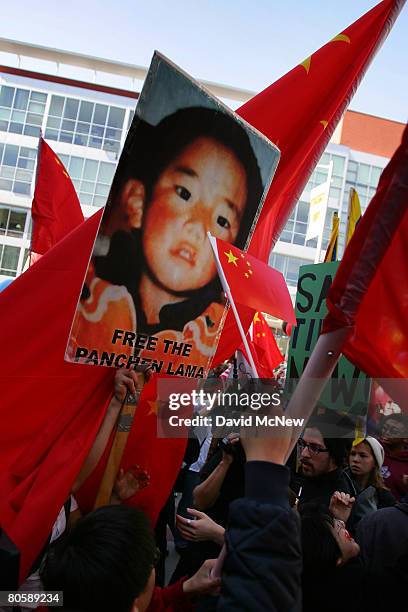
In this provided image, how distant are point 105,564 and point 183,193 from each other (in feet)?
4.37

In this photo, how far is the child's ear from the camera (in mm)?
2033

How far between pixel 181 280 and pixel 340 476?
1.38 meters

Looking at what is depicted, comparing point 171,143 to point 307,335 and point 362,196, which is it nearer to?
point 307,335

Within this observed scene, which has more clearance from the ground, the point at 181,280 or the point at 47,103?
the point at 47,103

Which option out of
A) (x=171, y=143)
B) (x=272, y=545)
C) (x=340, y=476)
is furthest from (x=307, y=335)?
(x=272, y=545)

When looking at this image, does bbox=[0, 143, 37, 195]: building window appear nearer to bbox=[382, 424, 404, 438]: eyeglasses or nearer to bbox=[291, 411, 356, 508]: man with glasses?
bbox=[382, 424, 404, 438]: eyeglasses

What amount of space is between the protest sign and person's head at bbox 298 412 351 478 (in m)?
0.85

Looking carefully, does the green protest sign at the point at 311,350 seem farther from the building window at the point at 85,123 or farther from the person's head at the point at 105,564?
the building window at the point at 85,123

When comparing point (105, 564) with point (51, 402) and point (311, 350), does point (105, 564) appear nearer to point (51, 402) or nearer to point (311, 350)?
point (51, 402)

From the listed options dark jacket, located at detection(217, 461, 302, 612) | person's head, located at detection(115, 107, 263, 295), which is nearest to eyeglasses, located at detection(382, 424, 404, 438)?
person's head, located at detection(115, 107, 263, 295)

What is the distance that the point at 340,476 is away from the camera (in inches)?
115

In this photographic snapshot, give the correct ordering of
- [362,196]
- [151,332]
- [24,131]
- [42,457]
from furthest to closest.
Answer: [362,196] → [24,131] → [151,332] → [42,457]

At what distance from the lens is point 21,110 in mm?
30438

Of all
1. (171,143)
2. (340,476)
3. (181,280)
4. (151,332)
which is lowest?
(340,476)
